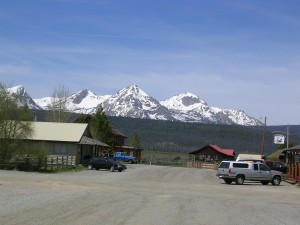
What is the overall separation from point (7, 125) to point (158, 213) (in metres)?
33.4

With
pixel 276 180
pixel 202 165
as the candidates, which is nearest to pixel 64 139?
pixel 276 180

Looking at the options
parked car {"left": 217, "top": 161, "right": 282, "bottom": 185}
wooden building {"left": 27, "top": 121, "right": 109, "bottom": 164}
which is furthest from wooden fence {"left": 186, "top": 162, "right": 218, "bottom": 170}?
parked car {"left": 217, "top": 161, "right": 282, "bottom": 185}

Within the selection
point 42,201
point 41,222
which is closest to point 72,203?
point 42,201

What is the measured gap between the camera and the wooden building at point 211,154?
121 m

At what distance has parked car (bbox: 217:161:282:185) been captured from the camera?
4084 cm

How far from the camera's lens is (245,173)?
41219 mm

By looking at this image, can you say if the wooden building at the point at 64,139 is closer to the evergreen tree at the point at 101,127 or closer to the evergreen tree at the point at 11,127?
the evergreen tree at the point at 11,127

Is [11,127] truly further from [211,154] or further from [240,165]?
[211,154]

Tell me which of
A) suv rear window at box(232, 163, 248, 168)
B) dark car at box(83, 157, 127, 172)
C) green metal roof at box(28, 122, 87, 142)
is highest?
green metal roof at box(28, 122, 87, 142)

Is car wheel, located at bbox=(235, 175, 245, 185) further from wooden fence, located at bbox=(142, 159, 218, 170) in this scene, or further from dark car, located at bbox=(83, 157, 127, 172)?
wooden fence, located at bbox=(142, 159, 218, 170)

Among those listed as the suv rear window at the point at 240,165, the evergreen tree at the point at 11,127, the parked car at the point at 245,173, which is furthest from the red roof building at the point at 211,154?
the suv rear window at the point at 240,165

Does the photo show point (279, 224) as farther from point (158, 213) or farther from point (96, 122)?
point (96, 122)

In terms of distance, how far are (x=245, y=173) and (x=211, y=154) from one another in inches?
3213

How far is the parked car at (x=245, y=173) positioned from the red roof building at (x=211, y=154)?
7800 cm
